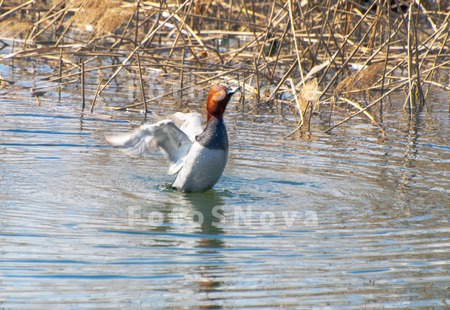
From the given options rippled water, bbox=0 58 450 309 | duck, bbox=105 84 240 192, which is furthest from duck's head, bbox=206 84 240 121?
rippled water, bbox=0 58 450 309

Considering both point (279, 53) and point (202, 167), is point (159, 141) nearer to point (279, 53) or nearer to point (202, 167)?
point (202, 167)

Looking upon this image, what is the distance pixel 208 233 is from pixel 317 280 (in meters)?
1.13

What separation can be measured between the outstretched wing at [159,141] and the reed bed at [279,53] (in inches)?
65.7

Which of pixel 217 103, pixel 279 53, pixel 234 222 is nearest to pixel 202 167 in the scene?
pixel 217 103

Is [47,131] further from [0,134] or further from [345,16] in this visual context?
[345,16]

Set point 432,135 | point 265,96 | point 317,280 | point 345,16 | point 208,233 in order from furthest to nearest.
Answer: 1. point 345,16
2. point 265,96
3. point 432,135
4. point 208,233
5. point 317,280

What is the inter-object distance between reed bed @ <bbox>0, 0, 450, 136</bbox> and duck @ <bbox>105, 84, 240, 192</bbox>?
Result: 1525mm

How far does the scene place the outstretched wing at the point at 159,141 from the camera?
19.8 feet

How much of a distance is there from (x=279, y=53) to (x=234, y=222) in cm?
454

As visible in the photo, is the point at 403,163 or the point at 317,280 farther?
the point at 403,163

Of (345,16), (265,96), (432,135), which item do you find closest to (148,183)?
(432,135)

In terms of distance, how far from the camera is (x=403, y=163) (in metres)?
7.26

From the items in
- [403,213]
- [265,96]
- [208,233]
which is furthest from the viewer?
[265,96]

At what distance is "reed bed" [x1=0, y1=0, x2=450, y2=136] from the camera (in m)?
8.48
